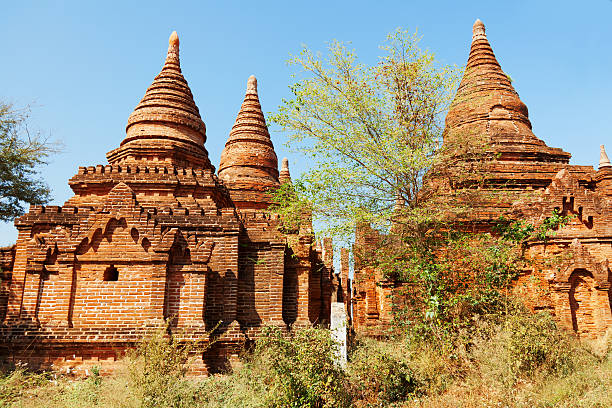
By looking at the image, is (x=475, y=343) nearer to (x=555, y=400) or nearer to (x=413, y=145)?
(x=555, y=400)

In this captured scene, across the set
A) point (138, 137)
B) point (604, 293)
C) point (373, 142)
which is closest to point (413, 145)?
point (373, 142)

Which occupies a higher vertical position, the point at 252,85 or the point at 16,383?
the point at 252,85

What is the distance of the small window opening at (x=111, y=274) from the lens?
10781mm

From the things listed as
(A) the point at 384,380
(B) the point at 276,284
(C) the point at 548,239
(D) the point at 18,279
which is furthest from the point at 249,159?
(A) the point at 384,380

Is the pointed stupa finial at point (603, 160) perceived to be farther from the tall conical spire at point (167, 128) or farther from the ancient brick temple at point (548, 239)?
the tall conical spire at point (167, 128)

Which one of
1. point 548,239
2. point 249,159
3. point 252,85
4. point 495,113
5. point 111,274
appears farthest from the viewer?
point 252,85

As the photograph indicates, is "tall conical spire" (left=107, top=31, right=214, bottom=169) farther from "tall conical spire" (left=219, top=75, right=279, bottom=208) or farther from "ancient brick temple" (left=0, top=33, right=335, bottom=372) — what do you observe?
"tall conical spire" (left=219, top=75, right=279, bottom=208)

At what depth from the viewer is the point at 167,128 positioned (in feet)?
50.4

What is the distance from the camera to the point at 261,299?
38.0 ft

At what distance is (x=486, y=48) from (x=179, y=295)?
17.7 meters

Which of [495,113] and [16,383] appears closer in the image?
[16,383]

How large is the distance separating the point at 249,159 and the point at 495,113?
10295mm

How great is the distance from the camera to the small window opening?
424 inches

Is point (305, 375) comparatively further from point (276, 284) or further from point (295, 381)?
point (276, 284)
